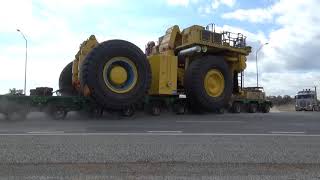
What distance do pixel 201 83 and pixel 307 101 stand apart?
36.4m

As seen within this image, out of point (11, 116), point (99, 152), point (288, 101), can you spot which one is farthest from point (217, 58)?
point (288, 101)

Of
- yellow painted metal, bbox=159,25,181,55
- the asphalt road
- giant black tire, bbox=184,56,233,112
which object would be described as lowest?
the asphalt road

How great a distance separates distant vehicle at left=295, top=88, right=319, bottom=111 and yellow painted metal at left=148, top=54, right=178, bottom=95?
36.8m

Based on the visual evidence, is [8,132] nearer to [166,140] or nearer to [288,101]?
[166,140]

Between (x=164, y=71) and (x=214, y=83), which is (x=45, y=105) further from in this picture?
(x=214, y=83)

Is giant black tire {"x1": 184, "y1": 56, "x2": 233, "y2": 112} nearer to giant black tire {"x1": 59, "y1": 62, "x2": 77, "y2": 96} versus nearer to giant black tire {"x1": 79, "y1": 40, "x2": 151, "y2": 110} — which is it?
giant black tire {"x1": 79, "y1": 40, "x2": 151, "y2": 110}

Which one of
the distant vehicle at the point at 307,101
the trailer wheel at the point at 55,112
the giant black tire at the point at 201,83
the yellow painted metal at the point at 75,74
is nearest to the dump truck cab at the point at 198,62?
the giant black tire at the point at 201,83

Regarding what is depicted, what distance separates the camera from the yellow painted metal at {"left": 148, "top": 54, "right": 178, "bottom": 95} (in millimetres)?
22172

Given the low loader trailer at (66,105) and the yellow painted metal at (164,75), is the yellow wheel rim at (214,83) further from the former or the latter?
the yellow painted metal at (164,75)

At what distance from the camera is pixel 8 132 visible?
1367 centimetres

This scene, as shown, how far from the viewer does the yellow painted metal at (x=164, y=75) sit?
22.2m

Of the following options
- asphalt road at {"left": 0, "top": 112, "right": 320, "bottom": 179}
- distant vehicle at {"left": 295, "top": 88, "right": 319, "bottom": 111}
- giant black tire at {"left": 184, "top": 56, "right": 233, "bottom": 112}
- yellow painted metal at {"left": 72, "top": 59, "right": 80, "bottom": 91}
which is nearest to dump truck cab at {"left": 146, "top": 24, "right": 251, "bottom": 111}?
giant black tire at {"left": 184, "top": 56, "right": 233, "bottom": 112}

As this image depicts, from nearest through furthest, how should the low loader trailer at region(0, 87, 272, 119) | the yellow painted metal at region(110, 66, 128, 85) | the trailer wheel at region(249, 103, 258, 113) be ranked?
1. the low loader trailer at region(0, 87, 272, 119)
2. the yellow painted metal at region(110, 66, 128, 85)
3. the trailer wheel at region(249, 103, 258, 113)

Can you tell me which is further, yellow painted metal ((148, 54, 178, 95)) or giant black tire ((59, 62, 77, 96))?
giant black tire ((59, 62, 77, 96))
